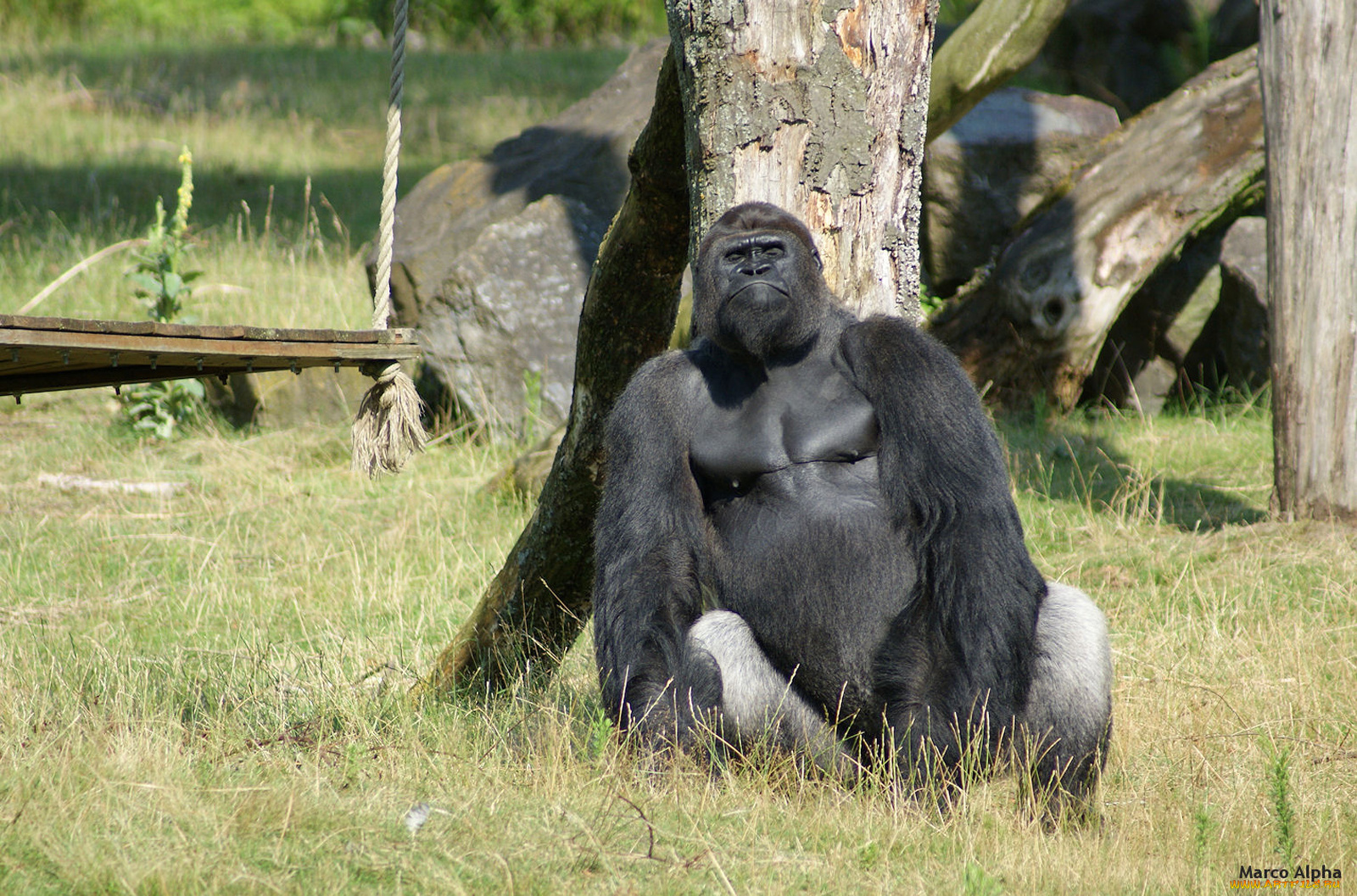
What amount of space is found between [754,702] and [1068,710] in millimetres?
886

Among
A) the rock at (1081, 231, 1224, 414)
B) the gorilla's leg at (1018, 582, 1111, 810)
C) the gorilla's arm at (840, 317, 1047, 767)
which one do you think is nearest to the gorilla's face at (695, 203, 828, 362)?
the gorilla's arm at (840, 317, 1047, 767)

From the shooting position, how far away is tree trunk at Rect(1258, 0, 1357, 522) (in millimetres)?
6051

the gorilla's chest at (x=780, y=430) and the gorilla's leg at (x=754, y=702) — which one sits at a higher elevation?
the gorilla's chest at (x=780, y=430)

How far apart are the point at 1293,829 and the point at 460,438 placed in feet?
21.0

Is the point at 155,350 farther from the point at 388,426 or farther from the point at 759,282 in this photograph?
the point at 759,282

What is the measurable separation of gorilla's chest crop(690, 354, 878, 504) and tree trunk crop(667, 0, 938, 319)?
0.37 m

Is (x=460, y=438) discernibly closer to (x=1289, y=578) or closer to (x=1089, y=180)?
(x=1089, y=180)

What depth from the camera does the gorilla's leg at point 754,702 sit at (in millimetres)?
3533

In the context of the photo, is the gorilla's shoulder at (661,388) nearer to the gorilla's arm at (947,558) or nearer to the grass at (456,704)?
the gorilla's arm at (947,558)

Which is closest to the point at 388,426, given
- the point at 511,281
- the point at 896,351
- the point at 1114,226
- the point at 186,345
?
the point at 186,345

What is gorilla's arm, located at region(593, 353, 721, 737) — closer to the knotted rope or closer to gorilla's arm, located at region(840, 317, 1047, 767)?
Result: gorilla's arm, located at region(840, 317, 1047, 767)

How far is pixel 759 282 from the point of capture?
3504 mm

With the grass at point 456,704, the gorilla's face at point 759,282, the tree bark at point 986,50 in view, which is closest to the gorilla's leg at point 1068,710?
the grass at point 456,704

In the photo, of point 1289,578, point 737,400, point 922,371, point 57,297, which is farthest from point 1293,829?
point 57,297
